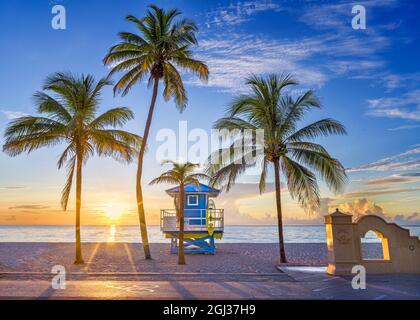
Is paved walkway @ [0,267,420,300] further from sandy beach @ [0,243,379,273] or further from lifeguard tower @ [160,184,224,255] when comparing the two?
lifeguard tower @ [160,184,224,255]

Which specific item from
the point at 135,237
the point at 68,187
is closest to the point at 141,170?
the point at 68,187

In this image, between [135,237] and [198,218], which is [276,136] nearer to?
[198,218]

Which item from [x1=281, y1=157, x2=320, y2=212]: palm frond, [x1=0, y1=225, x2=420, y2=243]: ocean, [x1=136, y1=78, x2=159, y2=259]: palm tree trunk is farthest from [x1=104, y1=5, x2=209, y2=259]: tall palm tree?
[x1=0, y1=225, x2=420, y2=243]: ocean

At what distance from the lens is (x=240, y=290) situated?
30.1ft

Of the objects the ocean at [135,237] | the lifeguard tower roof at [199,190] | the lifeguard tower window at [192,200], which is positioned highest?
the lifeguard tower roof at [199,190]

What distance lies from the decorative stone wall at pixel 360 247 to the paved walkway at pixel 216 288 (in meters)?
0.72

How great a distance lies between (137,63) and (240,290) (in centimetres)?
1468

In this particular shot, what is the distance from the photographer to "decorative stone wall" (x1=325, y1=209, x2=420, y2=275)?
12.1 m

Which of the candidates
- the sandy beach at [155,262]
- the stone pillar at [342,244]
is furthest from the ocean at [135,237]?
the stone pillar at [342,244]

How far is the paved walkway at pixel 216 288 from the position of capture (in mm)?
8312

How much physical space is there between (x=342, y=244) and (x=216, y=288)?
5610mm

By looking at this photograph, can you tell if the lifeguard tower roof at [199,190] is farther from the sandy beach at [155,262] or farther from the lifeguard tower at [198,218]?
the sandy beach at [155,262]
